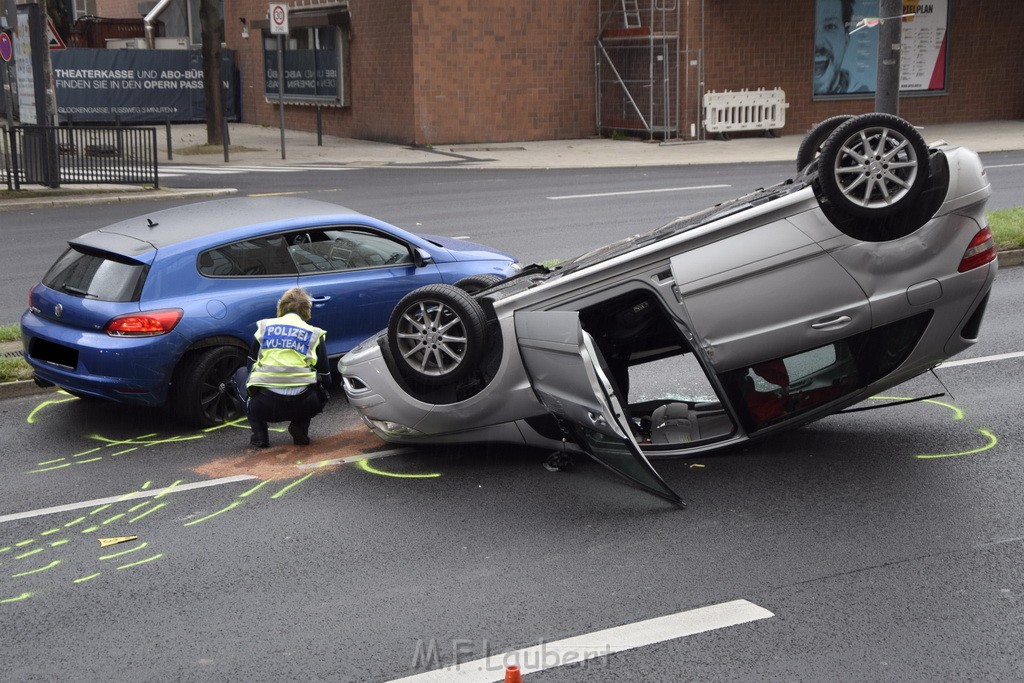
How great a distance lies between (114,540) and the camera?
626cm

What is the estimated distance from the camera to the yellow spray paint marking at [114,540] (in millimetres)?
6211

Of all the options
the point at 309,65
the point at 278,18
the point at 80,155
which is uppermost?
the point at 278,18

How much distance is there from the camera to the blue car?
7.94 m

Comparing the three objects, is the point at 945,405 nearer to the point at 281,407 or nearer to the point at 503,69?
the point at 281,407

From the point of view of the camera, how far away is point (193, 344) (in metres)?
8.10

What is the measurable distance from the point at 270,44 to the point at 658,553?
115 feet

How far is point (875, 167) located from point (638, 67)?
25.8 metres

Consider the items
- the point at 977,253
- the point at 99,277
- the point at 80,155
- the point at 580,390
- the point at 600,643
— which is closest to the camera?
the point at 600,643

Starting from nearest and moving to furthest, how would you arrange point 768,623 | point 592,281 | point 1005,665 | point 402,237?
1. point 1005,665
2. point 768,623
3. point 592,281
4. point 402,237

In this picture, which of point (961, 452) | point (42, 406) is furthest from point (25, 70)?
point (961, 452)

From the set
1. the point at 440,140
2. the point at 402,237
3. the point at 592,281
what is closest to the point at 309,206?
the point at 402,237

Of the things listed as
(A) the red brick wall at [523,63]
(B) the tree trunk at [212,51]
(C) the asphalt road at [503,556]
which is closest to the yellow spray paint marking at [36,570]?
(C) the asphalt road at [503,556]

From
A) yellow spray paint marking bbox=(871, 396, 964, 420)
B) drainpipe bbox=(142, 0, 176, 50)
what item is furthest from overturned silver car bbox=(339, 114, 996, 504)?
drainpipe bbox=(142, 0, 176, 50)

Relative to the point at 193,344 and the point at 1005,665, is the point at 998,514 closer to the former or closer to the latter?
the point at 1005,665
